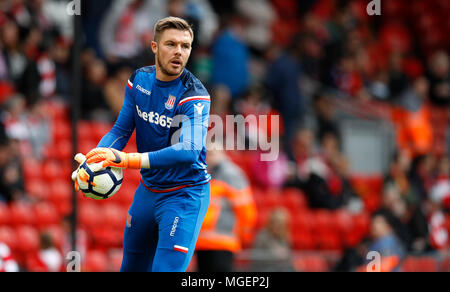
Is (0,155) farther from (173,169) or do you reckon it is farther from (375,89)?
(375,89)

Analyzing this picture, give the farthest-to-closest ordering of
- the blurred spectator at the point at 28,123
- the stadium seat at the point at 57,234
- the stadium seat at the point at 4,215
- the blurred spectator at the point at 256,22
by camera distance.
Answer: the blurred spectator at the point at 256,22, the blurred spectator at the point at 28,123, the stadium seat at the point at 4,215, the stadium seat at the point at 57,234

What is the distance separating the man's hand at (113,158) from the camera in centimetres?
506

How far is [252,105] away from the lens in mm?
13578

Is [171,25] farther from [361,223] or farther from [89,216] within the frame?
[361,223]

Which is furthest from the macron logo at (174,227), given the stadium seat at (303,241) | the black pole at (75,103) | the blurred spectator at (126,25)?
the blurred spectator at (126,25)

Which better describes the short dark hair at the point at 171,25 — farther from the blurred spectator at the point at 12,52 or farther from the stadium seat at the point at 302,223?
the stadium seat at the point at 302,223

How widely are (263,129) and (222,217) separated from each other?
5.52 m

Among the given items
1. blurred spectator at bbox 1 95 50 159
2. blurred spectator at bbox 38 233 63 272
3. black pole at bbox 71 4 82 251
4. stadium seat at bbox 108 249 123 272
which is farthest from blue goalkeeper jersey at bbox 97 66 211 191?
blurred spectator at bbox 1 95 50 159

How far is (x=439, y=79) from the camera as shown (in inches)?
699

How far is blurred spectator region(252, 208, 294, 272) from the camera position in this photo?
10.4m

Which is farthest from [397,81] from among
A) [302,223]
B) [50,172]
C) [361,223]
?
[50,172]

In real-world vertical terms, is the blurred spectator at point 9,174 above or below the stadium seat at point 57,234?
above

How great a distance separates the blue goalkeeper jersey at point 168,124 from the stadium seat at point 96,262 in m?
4.29
